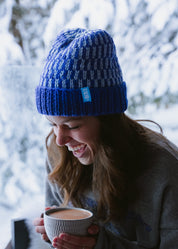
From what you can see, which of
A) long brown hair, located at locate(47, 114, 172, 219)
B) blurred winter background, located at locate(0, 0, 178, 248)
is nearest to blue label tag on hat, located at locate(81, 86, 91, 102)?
long brown hair, located at locate(47, 114, 172, 219)

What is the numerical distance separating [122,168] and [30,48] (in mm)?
707

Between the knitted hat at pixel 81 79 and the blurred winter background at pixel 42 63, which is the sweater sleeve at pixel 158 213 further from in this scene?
the blurred winter background at pixel 42 63

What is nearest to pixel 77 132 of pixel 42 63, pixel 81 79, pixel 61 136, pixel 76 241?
pixel 61 136

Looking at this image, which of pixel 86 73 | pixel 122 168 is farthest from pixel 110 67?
pixel 122 168

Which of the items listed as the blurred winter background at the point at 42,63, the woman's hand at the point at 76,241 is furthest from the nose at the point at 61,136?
the blurred winter background at the point at 42,63

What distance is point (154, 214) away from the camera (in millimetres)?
938

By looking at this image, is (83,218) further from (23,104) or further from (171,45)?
(171,45)

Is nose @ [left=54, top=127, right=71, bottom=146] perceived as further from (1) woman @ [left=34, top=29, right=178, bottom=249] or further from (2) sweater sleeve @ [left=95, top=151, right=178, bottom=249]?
(2) sweater sleeve @ [left=95, top=151, right=178, bottom=249]

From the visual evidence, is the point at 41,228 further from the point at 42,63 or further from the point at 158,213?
the point at 42,63

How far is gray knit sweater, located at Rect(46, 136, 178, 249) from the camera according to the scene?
0.90m

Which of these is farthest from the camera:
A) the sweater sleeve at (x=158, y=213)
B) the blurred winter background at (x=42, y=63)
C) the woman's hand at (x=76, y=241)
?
the blurred winter background at (x=42, y=63)

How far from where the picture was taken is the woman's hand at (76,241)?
2.59ft

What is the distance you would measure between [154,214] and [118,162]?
17 cm

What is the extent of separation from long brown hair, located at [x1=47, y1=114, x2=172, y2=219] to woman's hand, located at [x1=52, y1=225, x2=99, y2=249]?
0.14 m
